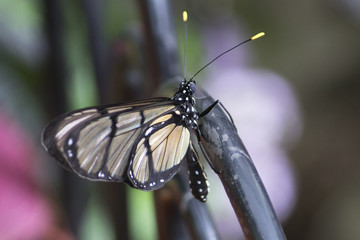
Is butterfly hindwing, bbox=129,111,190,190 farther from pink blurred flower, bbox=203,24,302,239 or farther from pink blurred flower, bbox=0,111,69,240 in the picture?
pink blurred flower, bbox=203,24,302,239

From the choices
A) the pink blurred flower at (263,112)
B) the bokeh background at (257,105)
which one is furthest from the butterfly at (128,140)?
the pink blurred flower at (263,112)

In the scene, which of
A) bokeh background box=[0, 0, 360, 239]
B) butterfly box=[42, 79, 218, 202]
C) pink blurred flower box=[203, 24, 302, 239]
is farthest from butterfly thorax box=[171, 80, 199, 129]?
pink blurred flower box=[203, 24, 302, 239]

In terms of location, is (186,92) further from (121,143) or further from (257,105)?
(257,105)

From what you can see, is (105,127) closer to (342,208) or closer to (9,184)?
(9,184)

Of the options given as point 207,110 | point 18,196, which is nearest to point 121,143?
point 207,110

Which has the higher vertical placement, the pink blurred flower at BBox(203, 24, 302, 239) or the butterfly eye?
the pink blurred flower at BBox(203, 24, 302, 239)

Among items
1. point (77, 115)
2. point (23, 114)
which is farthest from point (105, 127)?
point (23, 114)
